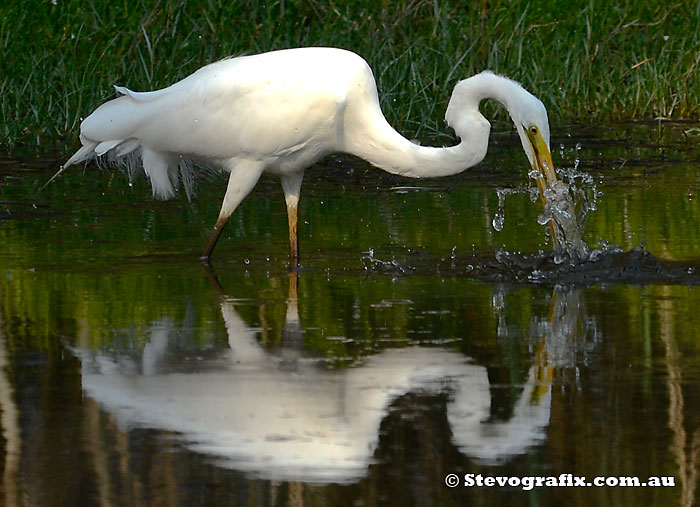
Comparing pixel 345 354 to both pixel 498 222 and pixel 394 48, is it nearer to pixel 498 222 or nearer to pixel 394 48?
pixel 498 222

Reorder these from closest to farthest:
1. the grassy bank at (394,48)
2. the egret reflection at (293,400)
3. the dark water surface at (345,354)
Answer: the dark water surface at (345,354)
the egret reflection at (293,400)
the grassy bank at (394,48)

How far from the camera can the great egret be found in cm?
725

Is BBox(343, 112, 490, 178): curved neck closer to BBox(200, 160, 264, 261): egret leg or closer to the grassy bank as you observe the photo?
BBox(200, 160, 264, 261): egret leg

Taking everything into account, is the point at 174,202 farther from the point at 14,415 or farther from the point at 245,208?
the point at 14,415

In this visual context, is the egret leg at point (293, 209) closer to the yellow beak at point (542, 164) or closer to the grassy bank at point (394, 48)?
the yellow beak at point (542, 164)

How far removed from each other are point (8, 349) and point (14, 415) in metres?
0.96

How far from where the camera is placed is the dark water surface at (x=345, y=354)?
3918 mm

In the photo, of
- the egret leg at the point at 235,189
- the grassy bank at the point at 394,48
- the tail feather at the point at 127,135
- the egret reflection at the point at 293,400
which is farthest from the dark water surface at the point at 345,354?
the grassy bank at the point at 394,48

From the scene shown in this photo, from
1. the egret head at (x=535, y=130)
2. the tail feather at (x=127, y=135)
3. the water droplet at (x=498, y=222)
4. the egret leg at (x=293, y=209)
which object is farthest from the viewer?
the water droplet at (x=498, y=222)

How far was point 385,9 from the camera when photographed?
43.7 feet

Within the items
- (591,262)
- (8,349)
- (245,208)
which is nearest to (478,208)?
(245,208)

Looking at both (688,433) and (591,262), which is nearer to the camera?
(688,433)

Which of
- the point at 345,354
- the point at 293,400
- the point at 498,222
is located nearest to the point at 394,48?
the point at 498,222

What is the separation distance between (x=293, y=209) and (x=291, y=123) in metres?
0.46
